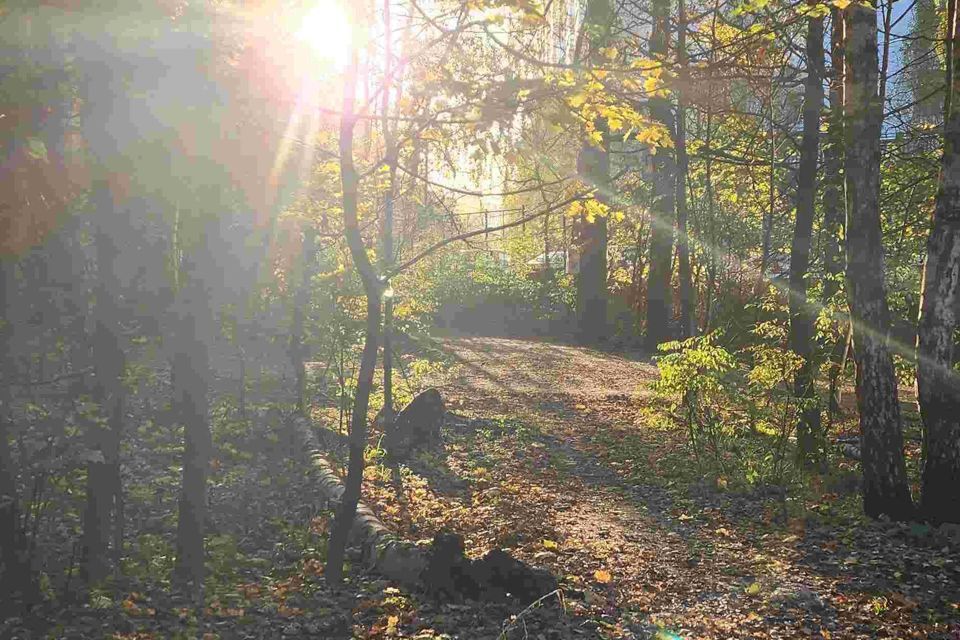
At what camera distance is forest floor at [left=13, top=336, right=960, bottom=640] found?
5.03 meters

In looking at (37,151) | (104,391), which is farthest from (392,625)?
(37,151)

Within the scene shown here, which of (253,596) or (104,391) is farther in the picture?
(253,596)

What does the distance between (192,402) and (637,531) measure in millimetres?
3943

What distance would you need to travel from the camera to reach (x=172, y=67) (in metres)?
4.88

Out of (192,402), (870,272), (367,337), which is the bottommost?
(192,402)

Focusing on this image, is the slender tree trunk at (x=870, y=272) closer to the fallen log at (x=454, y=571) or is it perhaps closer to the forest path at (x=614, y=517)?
the forest path at (x=614, y=517)

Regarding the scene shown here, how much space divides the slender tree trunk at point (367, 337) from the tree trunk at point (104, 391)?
5.09ft

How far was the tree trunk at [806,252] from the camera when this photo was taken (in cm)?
830

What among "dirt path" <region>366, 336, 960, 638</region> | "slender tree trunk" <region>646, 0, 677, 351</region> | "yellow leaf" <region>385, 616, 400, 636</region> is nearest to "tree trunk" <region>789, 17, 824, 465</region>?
"dirt path" <region>366, 336, 960, 638</region>

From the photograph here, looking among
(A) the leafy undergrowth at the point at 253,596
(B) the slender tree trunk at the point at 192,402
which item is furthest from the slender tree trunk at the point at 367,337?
(B) the slender tree trunk at the point at 192,402

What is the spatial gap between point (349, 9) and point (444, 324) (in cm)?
2127

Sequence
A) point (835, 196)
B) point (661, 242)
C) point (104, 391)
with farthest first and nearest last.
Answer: point (661, 242) < point (835, 196) < point (104, 391)

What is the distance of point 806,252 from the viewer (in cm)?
866

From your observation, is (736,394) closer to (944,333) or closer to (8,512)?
(944,333)
